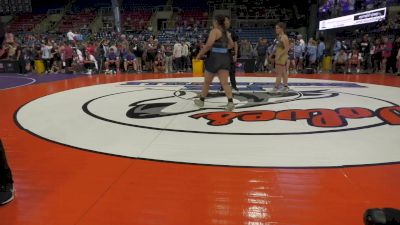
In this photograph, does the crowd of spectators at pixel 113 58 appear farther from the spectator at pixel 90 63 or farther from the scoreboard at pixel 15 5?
the scoreboard at pixel 15 5

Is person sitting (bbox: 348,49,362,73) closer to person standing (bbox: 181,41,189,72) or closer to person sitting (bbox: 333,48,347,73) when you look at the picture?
person sitting (bbox: 333,48,347,73)

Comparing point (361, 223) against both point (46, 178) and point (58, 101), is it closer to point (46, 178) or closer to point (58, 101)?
point (46, 178)

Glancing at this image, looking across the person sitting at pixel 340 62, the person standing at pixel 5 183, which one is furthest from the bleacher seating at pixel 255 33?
the person standing at pixel 5 183

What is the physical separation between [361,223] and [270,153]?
120 cm

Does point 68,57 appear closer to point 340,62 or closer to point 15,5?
point 340,62

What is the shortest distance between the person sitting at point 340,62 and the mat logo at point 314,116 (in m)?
7.64

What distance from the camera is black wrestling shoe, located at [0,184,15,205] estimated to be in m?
2.20

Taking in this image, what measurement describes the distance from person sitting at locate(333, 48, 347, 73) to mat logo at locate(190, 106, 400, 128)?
7.64 metres

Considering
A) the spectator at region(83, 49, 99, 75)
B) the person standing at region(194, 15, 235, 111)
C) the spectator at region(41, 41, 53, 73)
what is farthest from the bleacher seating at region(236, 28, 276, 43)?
the person standing at region(194, 15, 235, 111)

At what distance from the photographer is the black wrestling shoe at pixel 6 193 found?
2.20 meters

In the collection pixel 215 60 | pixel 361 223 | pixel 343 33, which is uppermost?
pixel 343 33

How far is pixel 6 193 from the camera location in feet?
7.34

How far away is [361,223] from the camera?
193 cm

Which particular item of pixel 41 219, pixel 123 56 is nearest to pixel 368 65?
pixel 123 56
